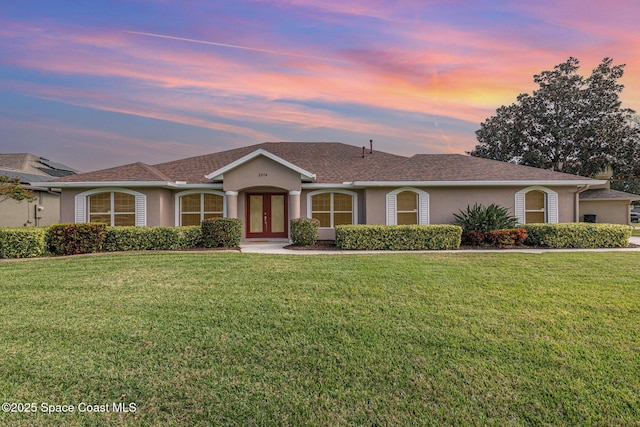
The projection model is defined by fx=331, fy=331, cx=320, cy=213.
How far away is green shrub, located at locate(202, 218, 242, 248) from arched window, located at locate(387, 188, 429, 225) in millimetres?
6984

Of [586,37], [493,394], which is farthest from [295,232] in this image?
[586,37]

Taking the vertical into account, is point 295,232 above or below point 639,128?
below

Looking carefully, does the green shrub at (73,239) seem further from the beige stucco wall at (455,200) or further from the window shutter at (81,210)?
the beige stucco wall at (455,200)

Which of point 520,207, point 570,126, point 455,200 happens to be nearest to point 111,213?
point 455,200

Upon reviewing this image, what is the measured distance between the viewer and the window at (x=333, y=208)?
16.1 m

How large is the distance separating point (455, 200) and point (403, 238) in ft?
14.5

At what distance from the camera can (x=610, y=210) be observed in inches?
Answer: 876

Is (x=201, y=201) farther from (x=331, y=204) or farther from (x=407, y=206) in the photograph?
(x=407, y=206)

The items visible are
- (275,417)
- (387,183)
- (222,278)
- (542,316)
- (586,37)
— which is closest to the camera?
(275,417)

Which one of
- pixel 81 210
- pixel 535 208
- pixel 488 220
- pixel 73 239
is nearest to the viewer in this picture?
pixel 73 239

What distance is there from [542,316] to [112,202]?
16309mm

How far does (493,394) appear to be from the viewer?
3123 millimetres

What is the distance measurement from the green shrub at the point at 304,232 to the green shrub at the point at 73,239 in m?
6.87

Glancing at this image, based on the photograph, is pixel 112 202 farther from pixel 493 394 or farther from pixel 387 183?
pixel 493 394
